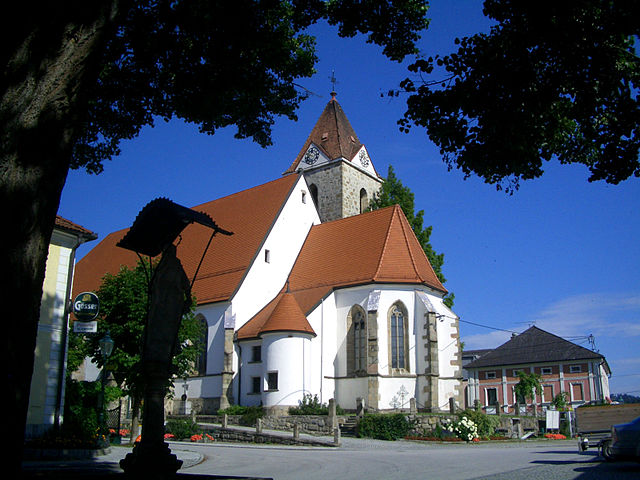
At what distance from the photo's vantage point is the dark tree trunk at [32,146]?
4.88m

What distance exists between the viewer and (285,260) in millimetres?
33781

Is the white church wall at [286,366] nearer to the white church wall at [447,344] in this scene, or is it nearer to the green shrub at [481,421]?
the white church wall at [447,344]

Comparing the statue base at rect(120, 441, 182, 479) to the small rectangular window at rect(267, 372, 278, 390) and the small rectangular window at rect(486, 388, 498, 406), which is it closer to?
the small rectangular window at rect(267, 372, 278, 390)

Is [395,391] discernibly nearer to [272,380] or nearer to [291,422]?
[291,422]

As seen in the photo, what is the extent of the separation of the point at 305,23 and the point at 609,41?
5.07 meters

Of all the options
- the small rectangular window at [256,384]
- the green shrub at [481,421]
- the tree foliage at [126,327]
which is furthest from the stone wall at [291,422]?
the green shrub at [481,421]

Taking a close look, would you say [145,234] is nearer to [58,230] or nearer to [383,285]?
[58,230]

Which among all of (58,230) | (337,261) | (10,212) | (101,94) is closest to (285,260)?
(337,261)

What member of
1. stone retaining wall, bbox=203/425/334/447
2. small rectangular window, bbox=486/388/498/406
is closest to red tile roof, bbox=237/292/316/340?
stone retaining wall, bbox=203/425/334/447

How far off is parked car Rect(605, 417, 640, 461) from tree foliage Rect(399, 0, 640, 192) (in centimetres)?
526

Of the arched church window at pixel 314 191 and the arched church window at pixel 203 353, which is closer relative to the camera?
the arched church window at pixel 203 353

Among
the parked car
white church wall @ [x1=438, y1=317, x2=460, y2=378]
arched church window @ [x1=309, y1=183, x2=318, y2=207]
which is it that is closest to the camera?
the parked car

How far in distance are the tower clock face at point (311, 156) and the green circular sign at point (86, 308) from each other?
28.9 m

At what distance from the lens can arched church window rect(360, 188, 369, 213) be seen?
1716 inches
